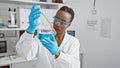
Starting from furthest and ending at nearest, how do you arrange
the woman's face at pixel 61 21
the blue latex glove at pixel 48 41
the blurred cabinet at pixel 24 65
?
1. the blurred cabinet at pixel 24 65
2. the woman's face at pixel 61 21
3. the blue latex glove at pixel 48 41

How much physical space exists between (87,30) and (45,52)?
4.75 ft

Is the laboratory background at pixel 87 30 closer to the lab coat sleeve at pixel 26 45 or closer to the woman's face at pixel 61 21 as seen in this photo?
the lab coat sleeve at pixel 26 45

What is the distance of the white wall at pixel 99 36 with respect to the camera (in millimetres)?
2152

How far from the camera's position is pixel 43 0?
265cm

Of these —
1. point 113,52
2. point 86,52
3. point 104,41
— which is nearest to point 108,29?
point 104,41

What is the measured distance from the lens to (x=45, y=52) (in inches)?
54.7

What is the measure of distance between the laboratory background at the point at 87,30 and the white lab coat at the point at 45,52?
0.85m

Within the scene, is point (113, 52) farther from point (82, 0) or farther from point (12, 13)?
point (12, 13)

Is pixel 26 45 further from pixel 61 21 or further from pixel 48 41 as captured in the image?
pixel 61 21

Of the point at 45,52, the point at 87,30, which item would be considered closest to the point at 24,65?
the point at 45,52

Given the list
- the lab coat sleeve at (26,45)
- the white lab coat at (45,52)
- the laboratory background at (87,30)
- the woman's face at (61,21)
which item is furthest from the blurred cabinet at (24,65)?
the woman's face at (61,21)

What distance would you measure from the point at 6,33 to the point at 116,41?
5.75 ft

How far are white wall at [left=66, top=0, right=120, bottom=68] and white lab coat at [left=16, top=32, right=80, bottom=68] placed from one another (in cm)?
98

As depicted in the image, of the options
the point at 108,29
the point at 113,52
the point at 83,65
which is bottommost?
the point at 83,65
